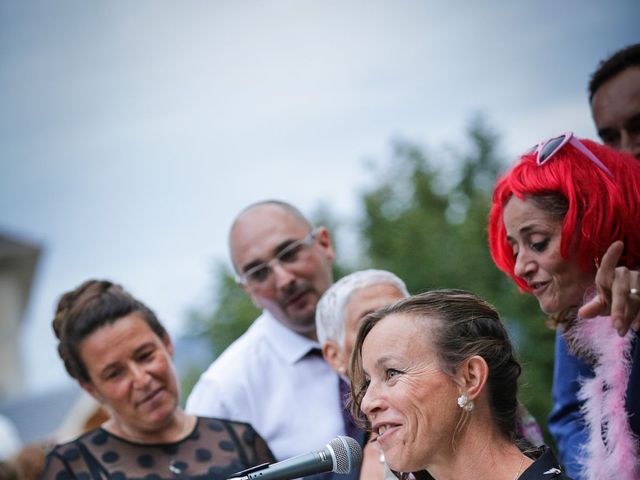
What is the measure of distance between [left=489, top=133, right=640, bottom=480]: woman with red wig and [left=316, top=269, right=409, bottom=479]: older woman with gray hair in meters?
0.75

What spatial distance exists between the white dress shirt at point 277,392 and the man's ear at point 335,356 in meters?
0.35

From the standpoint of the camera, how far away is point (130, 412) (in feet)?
11.2

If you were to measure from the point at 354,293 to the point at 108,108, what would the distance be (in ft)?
100

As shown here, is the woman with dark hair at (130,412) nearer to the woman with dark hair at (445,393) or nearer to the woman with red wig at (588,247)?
the woman with dark hair at (445,393)

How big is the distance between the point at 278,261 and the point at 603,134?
1.69 m

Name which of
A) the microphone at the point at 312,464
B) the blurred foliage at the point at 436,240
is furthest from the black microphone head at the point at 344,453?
the blurred foliage at the point at 436,240

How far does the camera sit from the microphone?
2.17 meters

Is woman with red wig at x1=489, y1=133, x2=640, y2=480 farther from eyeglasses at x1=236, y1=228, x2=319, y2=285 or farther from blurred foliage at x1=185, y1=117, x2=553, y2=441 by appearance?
blurred foliage at x1=185, y1=117, x2=553, y2=441

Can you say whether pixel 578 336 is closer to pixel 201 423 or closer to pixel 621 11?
pixel 201 423

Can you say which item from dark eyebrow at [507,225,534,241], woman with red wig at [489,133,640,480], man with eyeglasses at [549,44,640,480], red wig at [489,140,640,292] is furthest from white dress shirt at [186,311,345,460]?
red wig at [489,140,640,292]

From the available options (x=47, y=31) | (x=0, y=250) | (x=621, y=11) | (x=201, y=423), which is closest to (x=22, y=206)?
(x=0, y=250)

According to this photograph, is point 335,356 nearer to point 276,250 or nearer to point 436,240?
point 276,250

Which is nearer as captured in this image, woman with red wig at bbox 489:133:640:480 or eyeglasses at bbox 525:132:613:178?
woman with red wig at bbox 489:133:640:480

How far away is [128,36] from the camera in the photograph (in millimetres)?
26344
